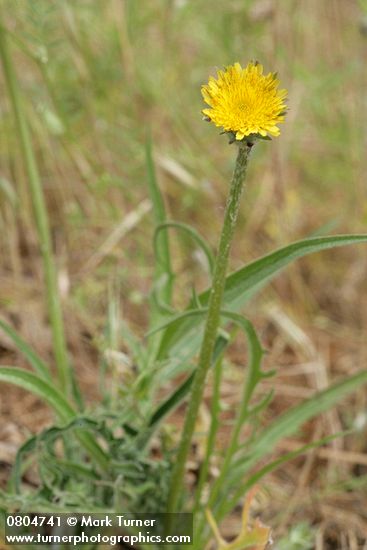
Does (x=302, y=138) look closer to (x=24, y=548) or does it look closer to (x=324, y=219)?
(x=324, y=219)

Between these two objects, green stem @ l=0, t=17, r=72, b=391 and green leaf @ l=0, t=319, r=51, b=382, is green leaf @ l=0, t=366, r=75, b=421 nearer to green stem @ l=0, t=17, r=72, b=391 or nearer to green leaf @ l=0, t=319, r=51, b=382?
green leaf @ l=0, t=319, r=51, b=382

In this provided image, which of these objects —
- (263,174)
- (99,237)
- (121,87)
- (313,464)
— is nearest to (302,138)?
(263,174)

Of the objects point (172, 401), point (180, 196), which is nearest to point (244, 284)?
point (172, 401)

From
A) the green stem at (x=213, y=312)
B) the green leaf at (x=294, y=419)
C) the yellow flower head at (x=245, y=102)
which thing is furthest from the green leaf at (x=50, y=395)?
the yellow flower head at (x=245, y=102)

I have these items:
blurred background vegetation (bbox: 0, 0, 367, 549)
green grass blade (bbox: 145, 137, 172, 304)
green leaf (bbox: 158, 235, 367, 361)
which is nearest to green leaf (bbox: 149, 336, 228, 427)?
green leaf (bbox: 158, 235, 367, 361)

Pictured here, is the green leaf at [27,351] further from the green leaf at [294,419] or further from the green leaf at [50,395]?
the green leaf at [294,419]

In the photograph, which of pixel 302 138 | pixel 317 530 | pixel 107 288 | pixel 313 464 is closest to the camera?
pixel 317 530
